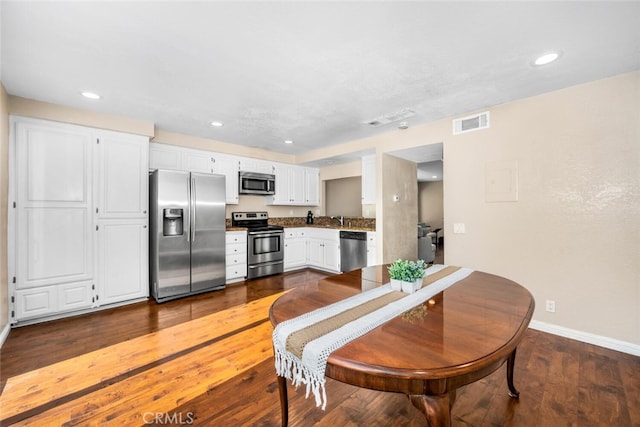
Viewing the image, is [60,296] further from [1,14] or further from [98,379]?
[1,14]

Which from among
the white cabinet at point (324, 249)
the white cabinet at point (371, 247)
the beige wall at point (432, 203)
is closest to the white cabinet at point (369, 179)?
the white cabinet at point (371, 247)

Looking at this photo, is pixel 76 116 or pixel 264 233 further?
pixel 264 233

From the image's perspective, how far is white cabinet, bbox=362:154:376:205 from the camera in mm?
4863

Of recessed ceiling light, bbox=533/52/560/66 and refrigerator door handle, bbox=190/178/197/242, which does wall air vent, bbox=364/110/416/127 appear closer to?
recessed ceiling light, bbox=533/52/560/66

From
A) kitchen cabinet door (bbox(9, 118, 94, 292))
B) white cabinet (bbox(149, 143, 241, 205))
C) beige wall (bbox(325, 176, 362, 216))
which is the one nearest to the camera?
kitchen cabinet door (bbox(9, 118, 94, 292))

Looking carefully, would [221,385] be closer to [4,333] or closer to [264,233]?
[4,333]

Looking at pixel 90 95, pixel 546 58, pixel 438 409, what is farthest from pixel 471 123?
pixel 90 95

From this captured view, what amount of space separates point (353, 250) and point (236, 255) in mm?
2035

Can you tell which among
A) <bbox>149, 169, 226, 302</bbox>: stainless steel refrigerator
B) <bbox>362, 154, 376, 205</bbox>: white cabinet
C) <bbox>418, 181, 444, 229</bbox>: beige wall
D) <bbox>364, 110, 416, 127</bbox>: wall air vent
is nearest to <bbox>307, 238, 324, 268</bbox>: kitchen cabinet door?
<bbox>362, 154, 376, 205</bbox>: white cabinet

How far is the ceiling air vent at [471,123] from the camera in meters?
3.11

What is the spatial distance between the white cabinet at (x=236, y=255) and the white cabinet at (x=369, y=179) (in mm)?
2317

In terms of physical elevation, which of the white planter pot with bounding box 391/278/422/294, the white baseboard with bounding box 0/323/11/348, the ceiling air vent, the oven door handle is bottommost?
the white baseboard with bounding box 0/323/11/348

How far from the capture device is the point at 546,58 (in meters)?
2.09

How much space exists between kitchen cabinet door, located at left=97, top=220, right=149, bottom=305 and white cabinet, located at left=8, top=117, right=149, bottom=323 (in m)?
0.02
